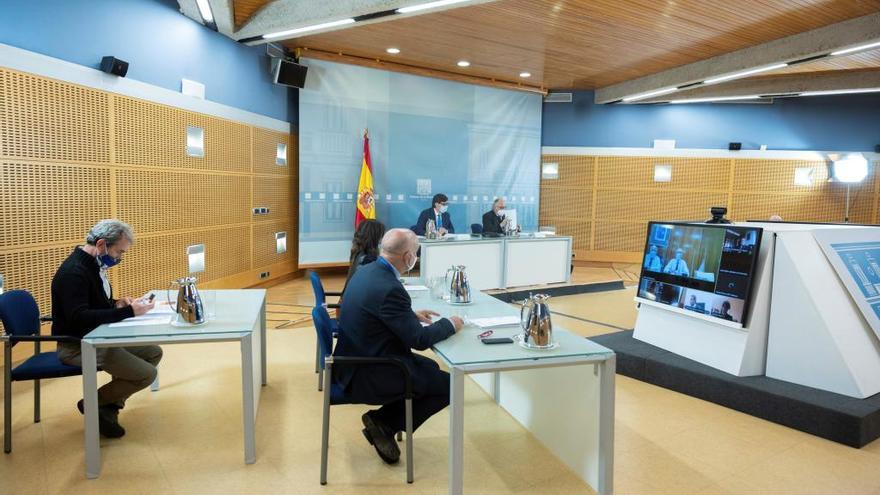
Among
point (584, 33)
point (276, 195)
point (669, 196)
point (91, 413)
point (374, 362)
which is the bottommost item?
point (91, 413)

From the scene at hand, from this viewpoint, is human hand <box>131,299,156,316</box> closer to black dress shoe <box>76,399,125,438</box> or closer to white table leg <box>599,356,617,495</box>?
black dress shoe <box>76,399,125,438</box>

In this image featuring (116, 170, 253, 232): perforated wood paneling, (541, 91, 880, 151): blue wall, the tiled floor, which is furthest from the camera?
(541, 91, 880, 151): blue wall

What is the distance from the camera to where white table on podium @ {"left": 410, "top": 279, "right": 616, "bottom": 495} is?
236 centimetres

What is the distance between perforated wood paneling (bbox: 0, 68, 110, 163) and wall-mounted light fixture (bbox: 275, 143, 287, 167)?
10.5ft

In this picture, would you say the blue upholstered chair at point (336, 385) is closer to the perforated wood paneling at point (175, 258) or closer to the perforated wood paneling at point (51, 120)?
the perforated wood paneling at point (51, 120)

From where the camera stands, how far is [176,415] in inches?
138

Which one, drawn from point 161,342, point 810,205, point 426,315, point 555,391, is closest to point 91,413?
point 161,342

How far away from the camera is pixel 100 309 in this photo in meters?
2.96

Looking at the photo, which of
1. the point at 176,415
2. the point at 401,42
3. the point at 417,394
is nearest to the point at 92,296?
the point at 176,415

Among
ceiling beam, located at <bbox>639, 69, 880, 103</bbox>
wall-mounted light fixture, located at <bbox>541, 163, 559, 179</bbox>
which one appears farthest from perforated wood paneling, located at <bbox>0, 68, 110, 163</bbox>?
ceiling beam, located at <bbox>639, 69, 880, 103</bbox>

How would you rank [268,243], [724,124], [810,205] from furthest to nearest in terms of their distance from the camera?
[724,124]
[810,205]
[268,243]

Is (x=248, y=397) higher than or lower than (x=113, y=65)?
lower

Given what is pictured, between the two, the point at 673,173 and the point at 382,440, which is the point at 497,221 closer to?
the point at 382,440

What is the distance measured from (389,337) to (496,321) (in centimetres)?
65
